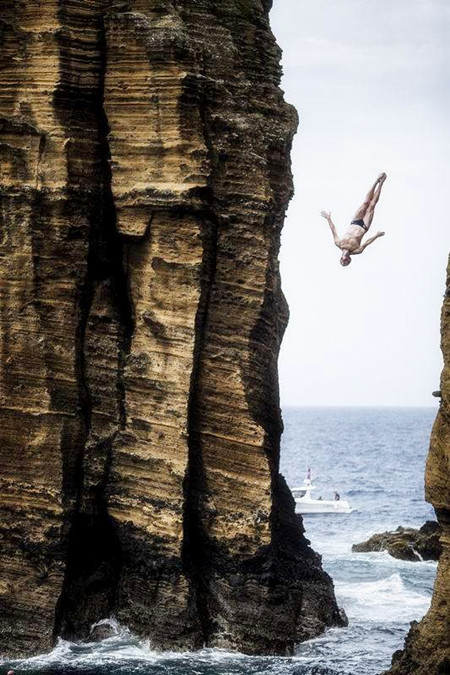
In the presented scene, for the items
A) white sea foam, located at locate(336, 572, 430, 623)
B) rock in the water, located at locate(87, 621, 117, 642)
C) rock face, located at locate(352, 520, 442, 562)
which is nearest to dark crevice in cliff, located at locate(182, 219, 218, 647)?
rock in the water, located at locate(87, 621, 117, 642)

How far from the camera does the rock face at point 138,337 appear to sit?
108 ft

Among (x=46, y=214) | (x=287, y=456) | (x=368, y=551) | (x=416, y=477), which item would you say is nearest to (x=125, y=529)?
(x=46, y=214)

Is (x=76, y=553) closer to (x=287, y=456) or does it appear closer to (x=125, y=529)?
(x=125, y=529)

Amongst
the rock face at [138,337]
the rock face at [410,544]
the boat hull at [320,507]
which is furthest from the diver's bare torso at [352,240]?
the boat hull at [320,507]

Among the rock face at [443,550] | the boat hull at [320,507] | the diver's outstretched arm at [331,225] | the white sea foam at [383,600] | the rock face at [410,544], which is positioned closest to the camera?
the rock face at [443,550]

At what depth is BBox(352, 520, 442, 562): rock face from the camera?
5200 cm

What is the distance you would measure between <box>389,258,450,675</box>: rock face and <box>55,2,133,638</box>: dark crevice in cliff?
10095 mm

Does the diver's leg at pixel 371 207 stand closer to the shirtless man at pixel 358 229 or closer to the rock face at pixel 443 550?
the shirtless man at pixel 358 229

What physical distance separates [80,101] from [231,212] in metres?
4.83

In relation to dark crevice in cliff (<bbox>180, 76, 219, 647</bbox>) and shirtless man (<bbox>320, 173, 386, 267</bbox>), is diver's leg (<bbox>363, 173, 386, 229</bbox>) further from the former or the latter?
dark crevice in cliff (<bbox>180, 76, 219, 647</bbox>)

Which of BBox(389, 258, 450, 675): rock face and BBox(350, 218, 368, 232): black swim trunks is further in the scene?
BBox(350, 218, 368, 232): black swim trunks

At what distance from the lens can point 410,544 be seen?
2112 inches

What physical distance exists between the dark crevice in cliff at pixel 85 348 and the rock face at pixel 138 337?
0.05 metres

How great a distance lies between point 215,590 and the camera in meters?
33.5
